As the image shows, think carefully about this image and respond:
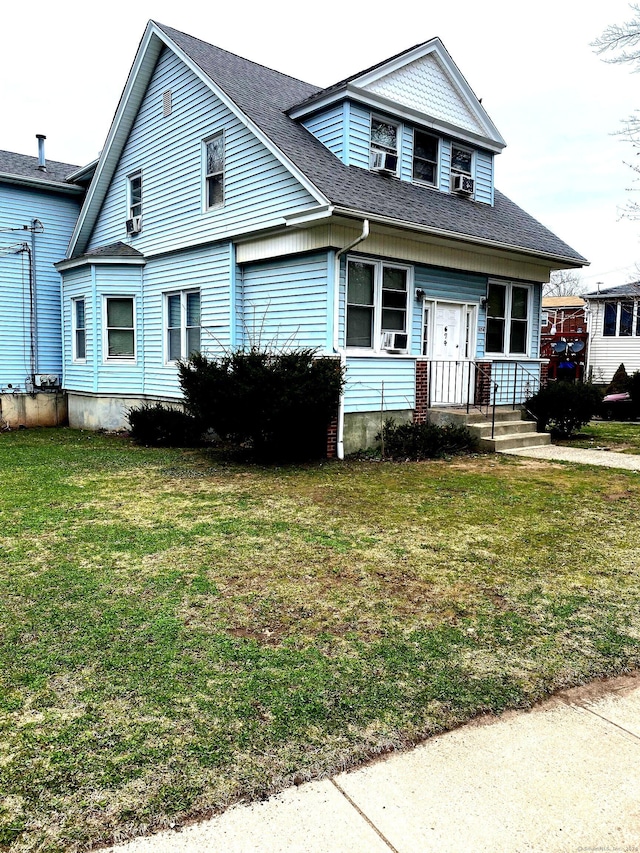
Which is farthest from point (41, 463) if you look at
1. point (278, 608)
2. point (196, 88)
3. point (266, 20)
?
point (266, 20)

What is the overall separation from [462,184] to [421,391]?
16.2 feet

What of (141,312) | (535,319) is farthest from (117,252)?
(535,319)

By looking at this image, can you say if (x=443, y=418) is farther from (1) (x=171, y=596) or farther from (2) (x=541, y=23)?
(2) (x=541, y=23)

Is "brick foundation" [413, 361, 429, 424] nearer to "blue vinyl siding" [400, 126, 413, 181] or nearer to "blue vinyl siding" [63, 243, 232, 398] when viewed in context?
"blue vinyl siding" [400, 126, 413, 181]

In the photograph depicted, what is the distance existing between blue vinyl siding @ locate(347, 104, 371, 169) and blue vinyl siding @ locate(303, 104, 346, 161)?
168 millimetres

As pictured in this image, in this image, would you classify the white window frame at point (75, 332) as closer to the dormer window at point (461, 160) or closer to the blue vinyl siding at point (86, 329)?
the blue vinyl siding at point (86, 329)

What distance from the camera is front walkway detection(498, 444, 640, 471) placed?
10326 mm

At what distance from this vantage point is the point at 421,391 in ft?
38.7

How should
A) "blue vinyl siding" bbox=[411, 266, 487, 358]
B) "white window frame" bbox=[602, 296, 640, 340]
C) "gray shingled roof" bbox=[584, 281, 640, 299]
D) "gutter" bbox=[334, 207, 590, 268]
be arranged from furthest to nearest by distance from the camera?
"white window frame" bbox=[602, 296, 640, 340]
"gray shingled roof" bbox=[584, 281, 640, 299]
"blue vinyl siding" bbox=[411, 266, 487, 358]
"gutter" bbox=[334, 207, 590, 268]

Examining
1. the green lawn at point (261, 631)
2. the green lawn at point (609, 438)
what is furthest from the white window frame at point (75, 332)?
the green lawn at point (609, 438)

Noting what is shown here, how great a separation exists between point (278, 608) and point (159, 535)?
2.10 m

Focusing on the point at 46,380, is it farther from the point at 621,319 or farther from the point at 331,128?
the point at 621,319

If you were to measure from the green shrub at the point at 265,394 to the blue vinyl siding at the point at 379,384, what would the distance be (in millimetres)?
641

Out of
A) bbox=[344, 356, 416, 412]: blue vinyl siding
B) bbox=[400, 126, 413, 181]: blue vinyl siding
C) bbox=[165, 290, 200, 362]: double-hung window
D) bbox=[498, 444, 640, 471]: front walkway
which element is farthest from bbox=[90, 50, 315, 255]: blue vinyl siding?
bbox=[498, 444, 640, 471]: front walkway
